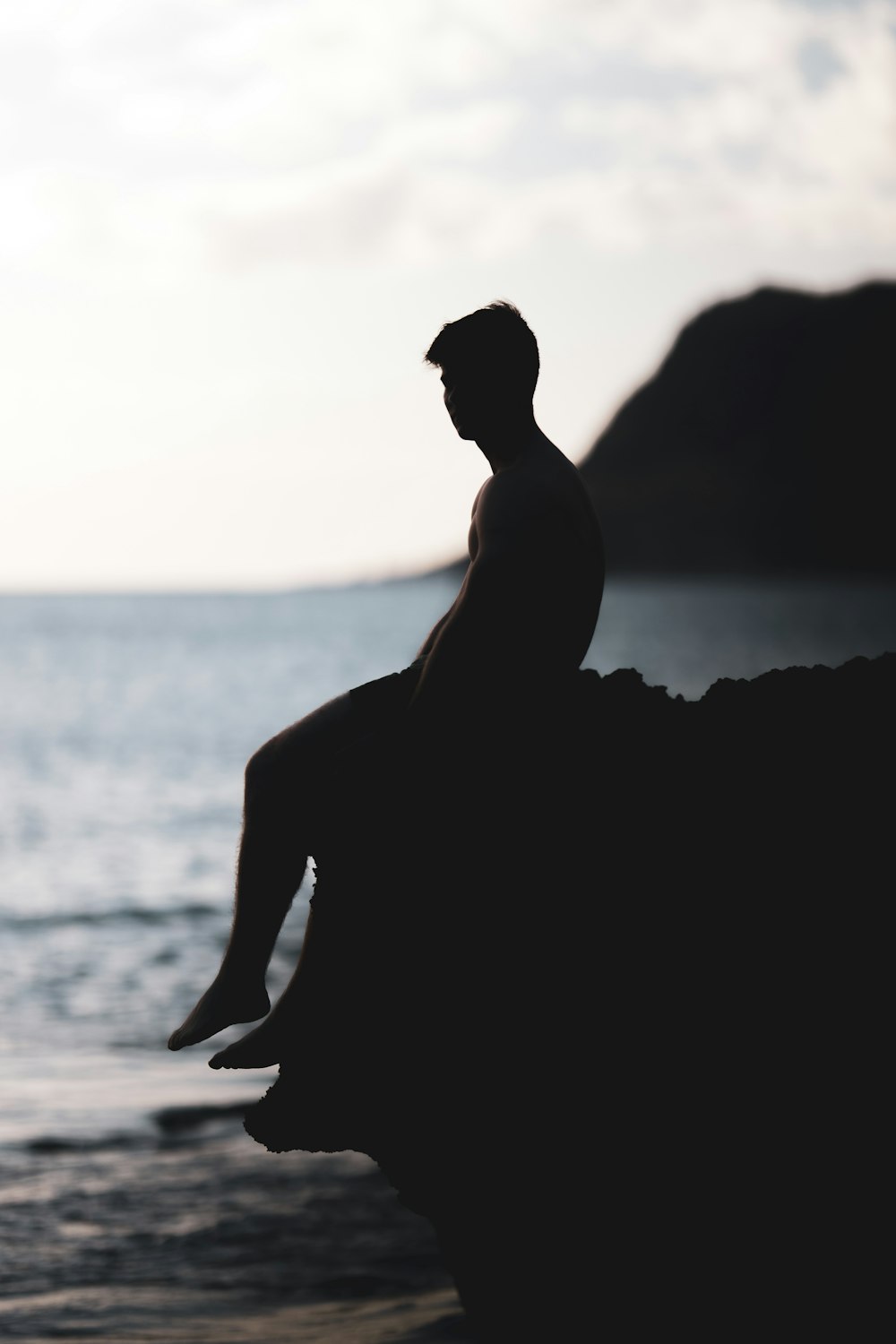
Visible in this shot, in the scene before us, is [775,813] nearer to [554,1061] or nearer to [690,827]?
[690,827]

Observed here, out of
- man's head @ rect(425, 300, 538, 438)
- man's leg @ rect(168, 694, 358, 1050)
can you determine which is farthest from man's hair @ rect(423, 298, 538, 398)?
man's leg @ rect(168, 694, 358, 1050)

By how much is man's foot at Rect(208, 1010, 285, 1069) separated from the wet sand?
11.0 ft

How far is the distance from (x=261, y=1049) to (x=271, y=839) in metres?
0.71

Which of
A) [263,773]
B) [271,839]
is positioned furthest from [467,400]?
[271,839]

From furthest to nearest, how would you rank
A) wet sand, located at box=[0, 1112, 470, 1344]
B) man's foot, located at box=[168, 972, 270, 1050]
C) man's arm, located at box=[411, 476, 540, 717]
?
wet sand, located at box=[0, 1112, 470, 1344], man's foot, located at box=[168, 972, 270, 1050], man's arm, located at box=[411, 476, 540, 717]

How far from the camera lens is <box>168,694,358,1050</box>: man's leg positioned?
4.41 meters

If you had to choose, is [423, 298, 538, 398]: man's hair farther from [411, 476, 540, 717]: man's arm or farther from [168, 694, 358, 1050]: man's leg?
[168, 694, 358, 1050]: man's leg

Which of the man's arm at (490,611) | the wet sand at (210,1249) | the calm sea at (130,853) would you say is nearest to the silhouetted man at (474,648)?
the man's arm at (490,611)

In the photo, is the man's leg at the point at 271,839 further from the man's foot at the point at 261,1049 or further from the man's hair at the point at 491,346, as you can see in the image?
the man's hair at the point at 491,346

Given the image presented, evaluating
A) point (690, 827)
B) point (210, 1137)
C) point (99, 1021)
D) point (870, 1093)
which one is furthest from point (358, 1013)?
point (99, 1021)

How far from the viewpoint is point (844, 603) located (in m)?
158

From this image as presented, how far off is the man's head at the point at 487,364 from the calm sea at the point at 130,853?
8385 mm

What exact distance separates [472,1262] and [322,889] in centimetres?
127

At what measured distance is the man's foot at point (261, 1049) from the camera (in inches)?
→ 181
